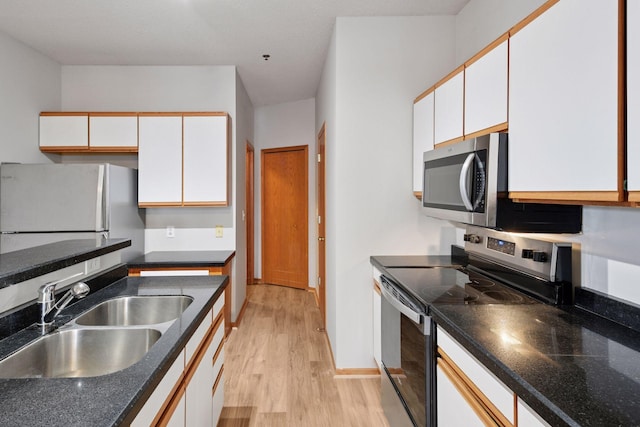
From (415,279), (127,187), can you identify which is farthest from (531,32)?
(127,187)

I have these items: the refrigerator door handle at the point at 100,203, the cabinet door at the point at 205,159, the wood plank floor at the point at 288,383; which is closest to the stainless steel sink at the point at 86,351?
the wood plank floor at the point at 288,383

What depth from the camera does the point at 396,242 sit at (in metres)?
2.87

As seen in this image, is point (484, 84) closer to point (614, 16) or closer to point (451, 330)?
point (614, 16)

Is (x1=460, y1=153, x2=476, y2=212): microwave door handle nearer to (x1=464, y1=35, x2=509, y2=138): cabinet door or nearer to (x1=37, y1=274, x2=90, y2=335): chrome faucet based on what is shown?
(x1=464, y1=35, x2=509, y2=138): cabinet door

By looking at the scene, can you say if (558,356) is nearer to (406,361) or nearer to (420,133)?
(406,361)

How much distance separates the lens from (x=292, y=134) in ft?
17.8

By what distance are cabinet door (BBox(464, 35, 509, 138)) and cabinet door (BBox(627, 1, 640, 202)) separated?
0.59 m

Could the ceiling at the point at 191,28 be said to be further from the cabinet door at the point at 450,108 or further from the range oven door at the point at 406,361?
the range oven door at the point at 406,361

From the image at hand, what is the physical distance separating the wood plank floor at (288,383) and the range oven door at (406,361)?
30cm

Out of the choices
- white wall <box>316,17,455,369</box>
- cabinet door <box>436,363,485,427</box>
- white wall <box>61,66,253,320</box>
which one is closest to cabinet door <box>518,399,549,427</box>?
cabinet door <box>436,363,485,427</box>

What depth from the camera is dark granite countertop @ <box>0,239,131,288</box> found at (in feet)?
4.26

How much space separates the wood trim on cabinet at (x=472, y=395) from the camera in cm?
113

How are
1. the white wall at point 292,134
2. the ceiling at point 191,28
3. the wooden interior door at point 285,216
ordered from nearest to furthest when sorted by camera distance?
the ceiling at point 191,28, the white wall at point 292,134, the wooden interior door at point 285,216

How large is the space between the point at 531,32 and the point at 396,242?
1.71m
